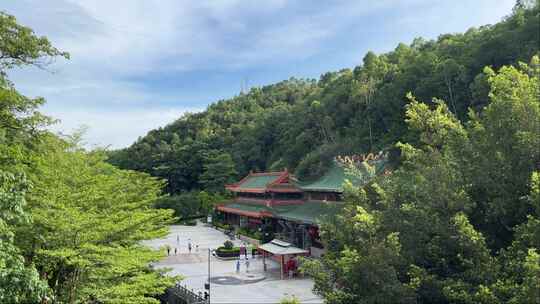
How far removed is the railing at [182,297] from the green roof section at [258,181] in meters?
25.3

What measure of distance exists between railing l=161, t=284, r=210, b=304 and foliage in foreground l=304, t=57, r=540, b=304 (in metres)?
15.3

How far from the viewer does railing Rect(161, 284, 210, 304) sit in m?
26.3

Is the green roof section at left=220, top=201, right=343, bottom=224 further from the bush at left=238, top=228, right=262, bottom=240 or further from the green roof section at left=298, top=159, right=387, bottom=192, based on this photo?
the bush at left=238, top=228, right=262, bottom=240

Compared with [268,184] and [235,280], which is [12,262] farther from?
[268,184]

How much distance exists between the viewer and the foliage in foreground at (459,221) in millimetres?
9898

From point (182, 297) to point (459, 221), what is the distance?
21.9 meters

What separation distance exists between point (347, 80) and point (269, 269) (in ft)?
142

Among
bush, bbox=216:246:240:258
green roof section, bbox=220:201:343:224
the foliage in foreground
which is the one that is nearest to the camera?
the foliage in foreground

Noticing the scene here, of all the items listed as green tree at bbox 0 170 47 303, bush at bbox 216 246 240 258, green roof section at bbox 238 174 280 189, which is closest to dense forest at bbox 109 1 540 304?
green tree at bbox 0 170 47 303

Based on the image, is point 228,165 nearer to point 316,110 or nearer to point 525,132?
point 316,110

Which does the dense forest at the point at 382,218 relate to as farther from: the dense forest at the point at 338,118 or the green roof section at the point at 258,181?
the dense forest at the point at 338,118

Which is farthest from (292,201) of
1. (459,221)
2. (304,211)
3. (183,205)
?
(459,221)

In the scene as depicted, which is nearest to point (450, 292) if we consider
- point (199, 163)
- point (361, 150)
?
point (361, 150)

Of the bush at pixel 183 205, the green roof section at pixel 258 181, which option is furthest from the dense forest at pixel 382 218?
the bush at pixel 183 205
